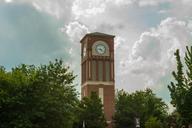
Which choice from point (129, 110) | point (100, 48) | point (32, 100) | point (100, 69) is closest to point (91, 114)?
point (129, 110)

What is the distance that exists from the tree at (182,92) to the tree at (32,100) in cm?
1173

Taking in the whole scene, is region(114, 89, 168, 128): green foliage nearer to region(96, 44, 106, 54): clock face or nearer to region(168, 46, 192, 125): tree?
region(96, 44, 106, 54): clock face

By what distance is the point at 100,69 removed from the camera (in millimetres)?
99938

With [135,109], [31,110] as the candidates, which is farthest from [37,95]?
[135,109]

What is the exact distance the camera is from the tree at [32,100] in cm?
4266

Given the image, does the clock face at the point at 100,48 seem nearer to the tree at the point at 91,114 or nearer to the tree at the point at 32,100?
the tree at the point at 91,114

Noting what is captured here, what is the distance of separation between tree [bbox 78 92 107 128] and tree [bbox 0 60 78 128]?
2750cm

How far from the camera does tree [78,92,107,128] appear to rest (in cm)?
7756

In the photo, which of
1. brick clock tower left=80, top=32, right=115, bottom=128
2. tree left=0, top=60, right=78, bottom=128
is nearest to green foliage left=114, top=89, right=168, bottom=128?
brick clock tower left=80, top=32, right=115, bottom=128

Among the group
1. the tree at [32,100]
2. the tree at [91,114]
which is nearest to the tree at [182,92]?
the tree at [32,100]

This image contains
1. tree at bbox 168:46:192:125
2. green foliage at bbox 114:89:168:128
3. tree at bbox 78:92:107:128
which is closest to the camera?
tree at bbox 168:46:192:125

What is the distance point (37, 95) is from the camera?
44531mm

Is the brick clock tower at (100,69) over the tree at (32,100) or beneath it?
over

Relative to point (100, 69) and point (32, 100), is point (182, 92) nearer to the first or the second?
point (32, 100)
